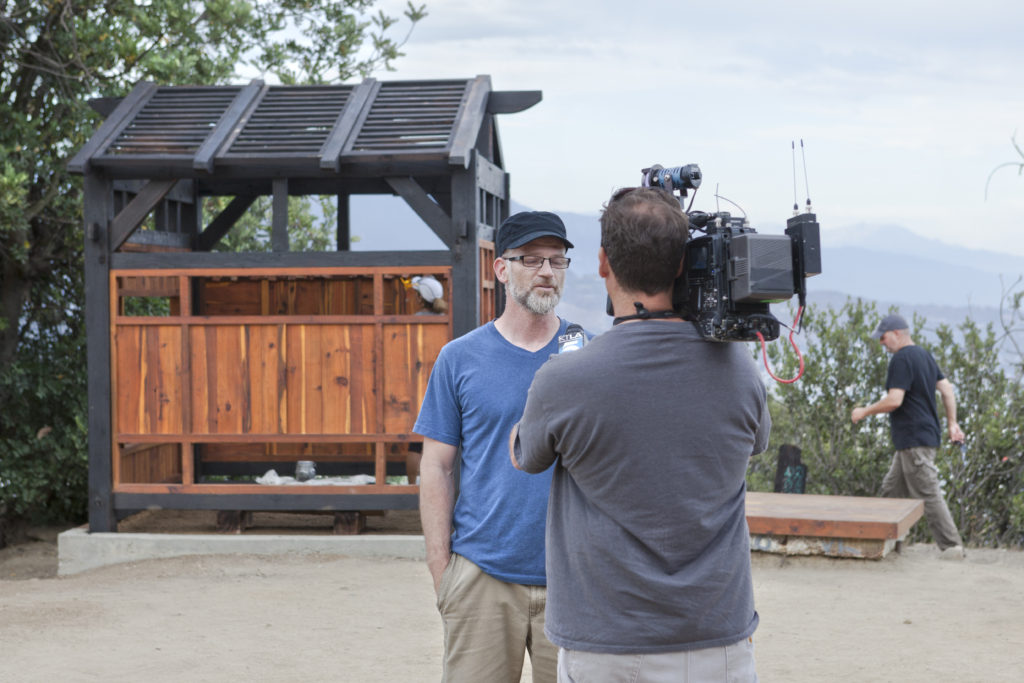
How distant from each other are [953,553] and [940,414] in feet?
7.20

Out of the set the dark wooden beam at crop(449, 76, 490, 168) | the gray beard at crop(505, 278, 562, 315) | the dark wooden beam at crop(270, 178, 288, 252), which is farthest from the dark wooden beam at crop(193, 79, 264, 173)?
the gray beard at crop(505, 278, 562, 315)

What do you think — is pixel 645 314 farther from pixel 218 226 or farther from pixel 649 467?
pixel 218 226

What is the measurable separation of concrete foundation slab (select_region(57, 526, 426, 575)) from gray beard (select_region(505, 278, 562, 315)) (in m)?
5.32

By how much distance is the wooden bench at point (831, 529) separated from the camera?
832 cm

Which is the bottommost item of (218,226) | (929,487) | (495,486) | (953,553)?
(953,553)

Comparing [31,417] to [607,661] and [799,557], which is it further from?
[607,661]

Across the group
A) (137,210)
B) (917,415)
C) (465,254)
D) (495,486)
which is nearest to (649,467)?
(495,486)

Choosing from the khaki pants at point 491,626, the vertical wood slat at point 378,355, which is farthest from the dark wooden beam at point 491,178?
the khaki pants at point 491,626

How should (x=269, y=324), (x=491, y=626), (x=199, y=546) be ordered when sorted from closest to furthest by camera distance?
(x=491, y=626)
(x=269, y=324)
(x=199, y=546)

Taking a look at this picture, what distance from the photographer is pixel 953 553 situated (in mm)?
9266

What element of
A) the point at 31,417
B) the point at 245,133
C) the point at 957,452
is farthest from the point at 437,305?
the point at 957,452

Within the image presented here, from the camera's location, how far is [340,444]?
388 inches

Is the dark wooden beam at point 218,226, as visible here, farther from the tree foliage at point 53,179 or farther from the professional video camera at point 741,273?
the professional video camera at point 741,273

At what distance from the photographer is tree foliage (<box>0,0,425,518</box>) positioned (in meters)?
9.77
